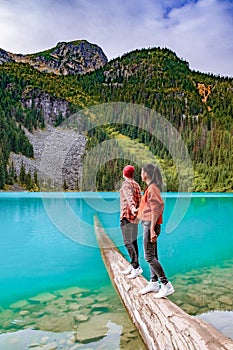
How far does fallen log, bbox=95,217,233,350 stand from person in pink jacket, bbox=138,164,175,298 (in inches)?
8.4

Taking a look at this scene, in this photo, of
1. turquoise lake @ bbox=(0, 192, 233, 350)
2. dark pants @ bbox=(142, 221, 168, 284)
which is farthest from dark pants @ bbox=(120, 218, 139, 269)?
dark pants @ bbox=(142, 221, 168, 284)

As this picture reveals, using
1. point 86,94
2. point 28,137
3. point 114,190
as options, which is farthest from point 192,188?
point 86,94

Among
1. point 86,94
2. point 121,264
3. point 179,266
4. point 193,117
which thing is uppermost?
point 86,94

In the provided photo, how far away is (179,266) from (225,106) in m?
164

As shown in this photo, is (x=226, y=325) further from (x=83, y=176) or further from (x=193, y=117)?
(x=193, y=117)

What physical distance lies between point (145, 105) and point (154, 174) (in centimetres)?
15567

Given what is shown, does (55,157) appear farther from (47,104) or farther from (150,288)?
(150,288)

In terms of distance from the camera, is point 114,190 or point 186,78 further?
point 186,78

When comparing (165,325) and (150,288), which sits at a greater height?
(150,288)

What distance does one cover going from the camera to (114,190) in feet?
280

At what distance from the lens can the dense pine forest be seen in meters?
94.4

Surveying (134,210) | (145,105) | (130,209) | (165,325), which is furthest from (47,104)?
(165,325)

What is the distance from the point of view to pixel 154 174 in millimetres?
5098

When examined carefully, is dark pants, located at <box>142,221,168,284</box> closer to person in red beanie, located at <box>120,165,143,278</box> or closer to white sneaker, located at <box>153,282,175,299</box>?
white sneaker, located at <box>153,282,175,299</box>
